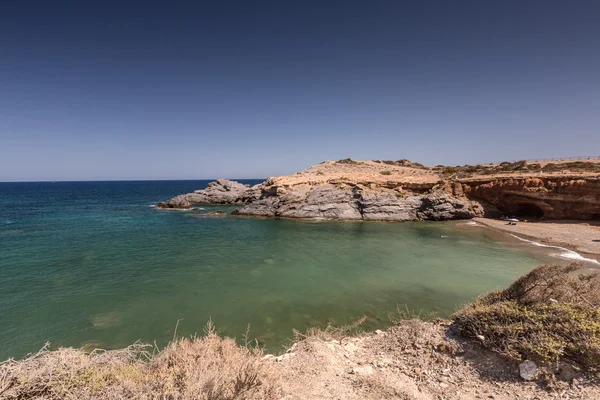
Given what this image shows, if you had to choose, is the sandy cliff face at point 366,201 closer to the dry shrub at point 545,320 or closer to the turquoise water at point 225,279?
the turquoise water at point 225,279

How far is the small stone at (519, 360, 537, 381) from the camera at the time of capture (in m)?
5.65

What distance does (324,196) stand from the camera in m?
41.9

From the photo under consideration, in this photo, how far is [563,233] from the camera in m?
27.4

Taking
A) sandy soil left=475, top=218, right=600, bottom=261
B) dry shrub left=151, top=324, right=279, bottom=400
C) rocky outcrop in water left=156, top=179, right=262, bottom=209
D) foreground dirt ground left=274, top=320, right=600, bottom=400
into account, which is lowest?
sandy soil left=475, top=218, right=600, bottom=261

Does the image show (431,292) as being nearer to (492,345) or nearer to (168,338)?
(492,345)

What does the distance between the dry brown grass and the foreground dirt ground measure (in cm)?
110

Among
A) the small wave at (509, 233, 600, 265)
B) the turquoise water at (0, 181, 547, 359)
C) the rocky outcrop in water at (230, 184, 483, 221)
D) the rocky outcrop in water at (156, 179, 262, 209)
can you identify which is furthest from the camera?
the rocky outcrop in water at (156, 179, 262, 209)

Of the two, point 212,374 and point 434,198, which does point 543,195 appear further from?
point 212,374

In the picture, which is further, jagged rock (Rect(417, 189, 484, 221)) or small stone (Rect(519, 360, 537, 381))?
jagged rock (Rect(417, 189, 484, 221))

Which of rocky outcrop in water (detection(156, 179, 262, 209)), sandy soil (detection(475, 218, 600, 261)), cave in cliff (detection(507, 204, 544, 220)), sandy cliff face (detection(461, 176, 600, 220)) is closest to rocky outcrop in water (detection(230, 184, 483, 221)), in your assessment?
sandy cliff face (detection(461, 176, 600, 220))

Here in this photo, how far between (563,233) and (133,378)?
38.0 metres

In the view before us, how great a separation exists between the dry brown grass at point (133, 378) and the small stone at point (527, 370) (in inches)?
211

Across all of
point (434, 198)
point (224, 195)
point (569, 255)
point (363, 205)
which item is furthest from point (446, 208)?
point (224, 195)

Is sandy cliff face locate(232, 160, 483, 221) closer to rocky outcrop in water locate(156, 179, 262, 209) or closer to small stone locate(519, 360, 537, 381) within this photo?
rocky outcrop in water locate(156, 179, 262, 209)
